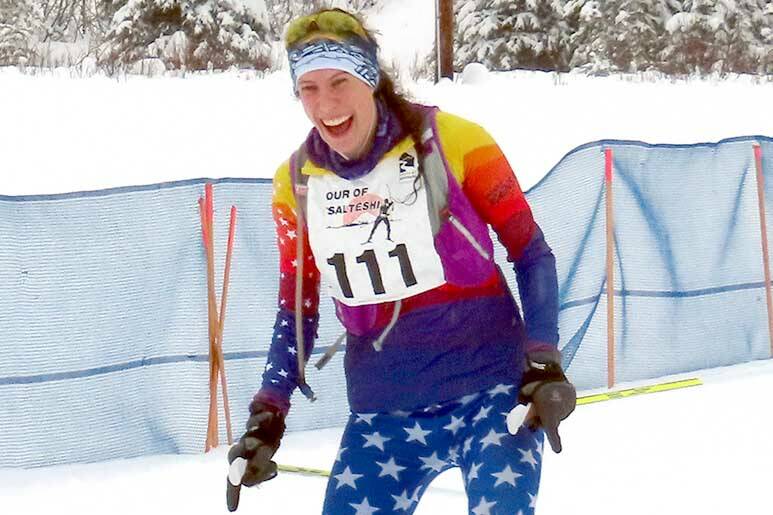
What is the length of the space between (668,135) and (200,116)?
559cm

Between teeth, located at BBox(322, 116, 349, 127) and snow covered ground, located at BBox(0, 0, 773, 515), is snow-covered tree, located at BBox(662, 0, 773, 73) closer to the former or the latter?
snow covered ground, located at BBox(0, 0, 773, 515)

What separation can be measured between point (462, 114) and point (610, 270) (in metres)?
5.53

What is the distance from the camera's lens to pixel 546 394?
2490mm

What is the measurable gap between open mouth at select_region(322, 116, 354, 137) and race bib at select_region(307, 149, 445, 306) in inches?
5.3

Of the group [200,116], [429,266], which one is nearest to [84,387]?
[429,266]

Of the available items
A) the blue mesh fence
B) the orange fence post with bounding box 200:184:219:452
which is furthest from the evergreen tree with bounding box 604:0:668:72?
the orange fence post with bounding box 200:184:219:452

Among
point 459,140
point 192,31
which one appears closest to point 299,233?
point 459,140

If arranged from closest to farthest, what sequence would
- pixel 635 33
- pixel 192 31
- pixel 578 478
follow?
pixel 578 478, pixel 192 31, pixel 635 33

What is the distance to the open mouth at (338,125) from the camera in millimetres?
2605

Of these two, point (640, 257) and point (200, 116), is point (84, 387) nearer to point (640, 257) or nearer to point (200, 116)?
point (640, 257)

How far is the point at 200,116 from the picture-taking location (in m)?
11.7

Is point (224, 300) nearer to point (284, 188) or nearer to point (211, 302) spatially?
point (211, 302)

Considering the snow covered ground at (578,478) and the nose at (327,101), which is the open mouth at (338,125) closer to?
the nose at (327,101)

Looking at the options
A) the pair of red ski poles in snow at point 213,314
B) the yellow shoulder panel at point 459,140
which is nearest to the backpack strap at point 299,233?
the yellow shoulder panel at point 459,140
